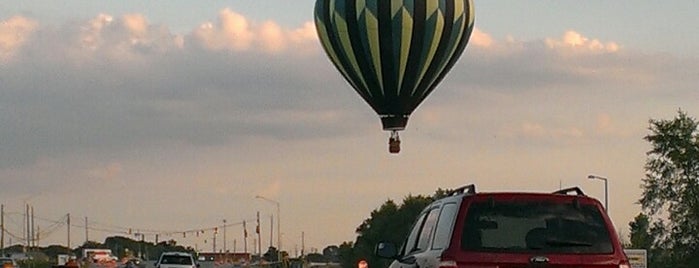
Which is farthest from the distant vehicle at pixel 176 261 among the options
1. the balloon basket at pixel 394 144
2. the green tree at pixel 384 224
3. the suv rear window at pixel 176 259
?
the green tree at pixel 384 224

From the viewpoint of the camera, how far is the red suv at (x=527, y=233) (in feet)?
47.0

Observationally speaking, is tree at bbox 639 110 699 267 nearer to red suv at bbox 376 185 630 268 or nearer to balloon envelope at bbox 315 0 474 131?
balloon envelope at bbox 315 0 474 131

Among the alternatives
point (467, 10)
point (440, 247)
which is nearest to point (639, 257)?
point (467, 10)

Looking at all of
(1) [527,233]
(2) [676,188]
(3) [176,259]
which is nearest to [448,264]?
(1) [527,233]

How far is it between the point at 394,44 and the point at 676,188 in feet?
154

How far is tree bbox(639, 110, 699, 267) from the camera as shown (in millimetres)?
83000

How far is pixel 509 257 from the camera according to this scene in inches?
563

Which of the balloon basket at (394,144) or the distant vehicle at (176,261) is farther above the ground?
the balloon basket at (394,144)

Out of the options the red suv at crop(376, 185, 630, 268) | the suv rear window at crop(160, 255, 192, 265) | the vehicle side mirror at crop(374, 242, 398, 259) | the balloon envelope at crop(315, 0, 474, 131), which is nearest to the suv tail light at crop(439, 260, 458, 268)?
the red suv at crop(376, 185, 630, 268)

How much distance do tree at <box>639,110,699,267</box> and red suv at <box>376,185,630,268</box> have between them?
229 feet

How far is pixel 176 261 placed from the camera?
5962 cm

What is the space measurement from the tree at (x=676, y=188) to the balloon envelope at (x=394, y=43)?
144ft

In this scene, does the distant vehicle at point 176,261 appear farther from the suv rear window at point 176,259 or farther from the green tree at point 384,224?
the green tree at point 384,224

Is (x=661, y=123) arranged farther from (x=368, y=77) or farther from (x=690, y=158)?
(x=368, y=77)
